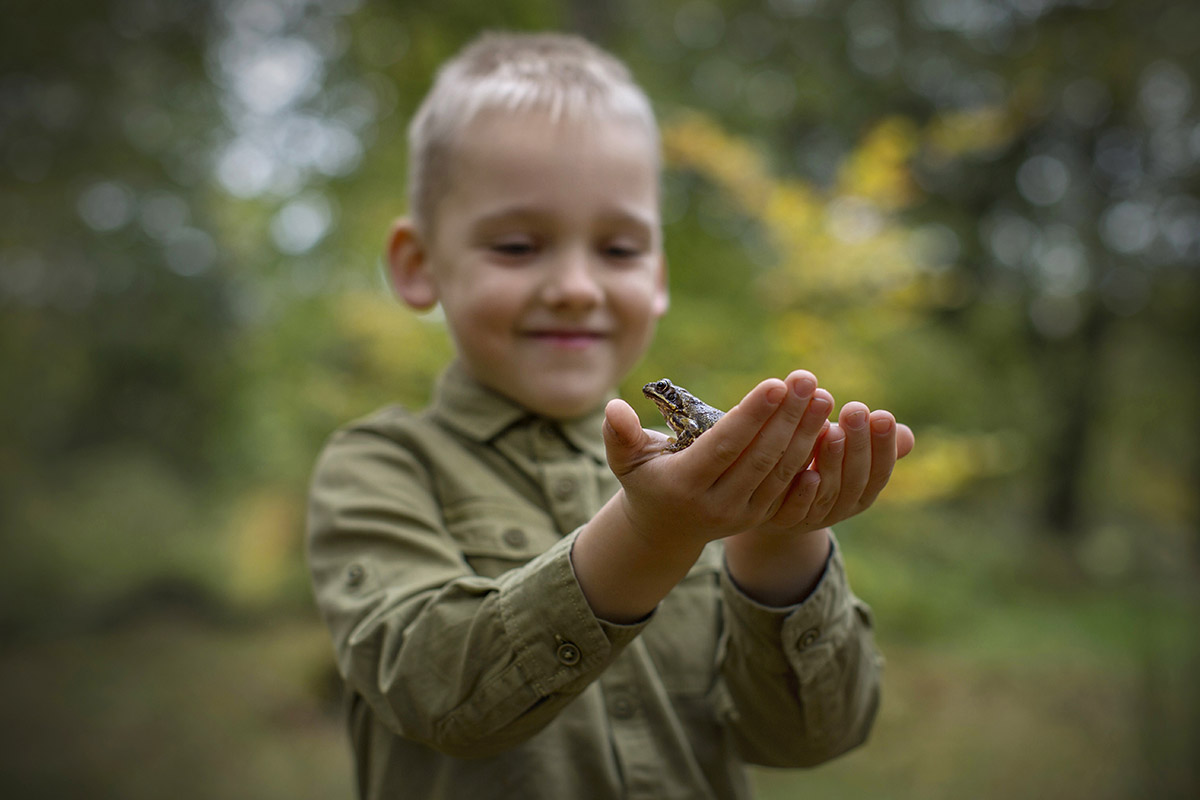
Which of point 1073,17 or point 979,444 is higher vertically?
point 1073,17

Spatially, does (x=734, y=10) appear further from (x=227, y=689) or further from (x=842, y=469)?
(x=227, y=689)

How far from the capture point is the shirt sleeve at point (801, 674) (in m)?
1.52

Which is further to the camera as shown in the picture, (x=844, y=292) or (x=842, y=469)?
(x=844, y=292)

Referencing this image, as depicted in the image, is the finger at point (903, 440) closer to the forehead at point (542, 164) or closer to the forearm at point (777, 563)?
the forearm at point (777, 563)

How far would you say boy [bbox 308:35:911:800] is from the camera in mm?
1279

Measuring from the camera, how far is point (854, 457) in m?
1.12

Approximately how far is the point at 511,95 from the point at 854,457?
1228 millimetres

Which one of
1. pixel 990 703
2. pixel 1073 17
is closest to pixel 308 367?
pixel 990 703

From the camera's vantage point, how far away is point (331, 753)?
668 cm

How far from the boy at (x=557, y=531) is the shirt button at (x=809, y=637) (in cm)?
1

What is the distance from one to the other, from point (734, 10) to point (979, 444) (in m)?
3.62

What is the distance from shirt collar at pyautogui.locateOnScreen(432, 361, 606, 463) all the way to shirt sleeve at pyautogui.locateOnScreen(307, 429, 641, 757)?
25 centimetres

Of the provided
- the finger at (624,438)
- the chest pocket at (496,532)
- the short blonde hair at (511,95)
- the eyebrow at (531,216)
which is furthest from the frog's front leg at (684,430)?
the short blonde hair at (511,95)

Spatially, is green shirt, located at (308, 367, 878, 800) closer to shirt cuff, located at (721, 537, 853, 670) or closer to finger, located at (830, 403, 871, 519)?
shirt cuff, located at (721, 537, 853, 670)
